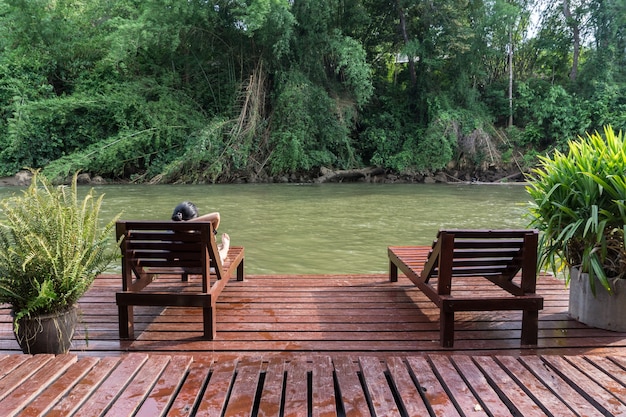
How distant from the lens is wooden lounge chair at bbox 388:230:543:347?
3.21 m

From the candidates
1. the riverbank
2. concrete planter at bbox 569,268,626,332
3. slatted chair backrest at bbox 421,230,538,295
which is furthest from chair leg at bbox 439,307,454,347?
the riverbank

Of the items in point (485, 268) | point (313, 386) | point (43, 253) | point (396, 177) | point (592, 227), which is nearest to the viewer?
point (313, 386)

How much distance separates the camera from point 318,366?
261 cm

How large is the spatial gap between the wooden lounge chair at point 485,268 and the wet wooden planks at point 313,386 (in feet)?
1.77

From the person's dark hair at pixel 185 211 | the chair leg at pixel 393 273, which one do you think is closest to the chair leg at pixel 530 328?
the chair leg at pixel 393 273

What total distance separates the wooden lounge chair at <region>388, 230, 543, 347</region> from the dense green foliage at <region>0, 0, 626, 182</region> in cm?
1654

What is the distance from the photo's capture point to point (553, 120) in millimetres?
20688

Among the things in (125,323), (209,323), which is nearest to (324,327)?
(209,323)

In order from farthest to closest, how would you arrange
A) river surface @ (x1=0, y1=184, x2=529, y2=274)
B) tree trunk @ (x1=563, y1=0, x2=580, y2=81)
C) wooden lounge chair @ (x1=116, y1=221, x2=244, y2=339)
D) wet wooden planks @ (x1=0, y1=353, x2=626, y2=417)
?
tree trunk @ (x1=563, y1=0, x2=580, y2=81), river surface @ (x1=0, y1=184, x2=529, y2=274), wooden lounge chair @ (x1=116, y1=221, x2=244, y2=339), wet wooden planks @ (x1=0, y1=353, x2=626, y2=417)

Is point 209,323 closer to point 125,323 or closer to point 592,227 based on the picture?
point 125,323

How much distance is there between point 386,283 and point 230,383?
2568 millimetres

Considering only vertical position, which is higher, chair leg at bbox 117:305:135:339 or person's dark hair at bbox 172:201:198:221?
person's dark hair at bbox 172:201:198:221

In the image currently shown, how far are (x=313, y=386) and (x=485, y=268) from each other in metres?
1.73

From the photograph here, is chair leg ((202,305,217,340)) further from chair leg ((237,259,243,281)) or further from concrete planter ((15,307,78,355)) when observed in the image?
chair leg ((237,259,243,281))
